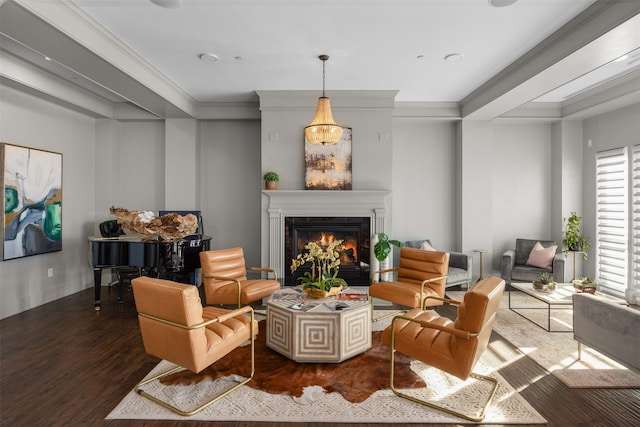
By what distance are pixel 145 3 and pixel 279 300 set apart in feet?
10.1

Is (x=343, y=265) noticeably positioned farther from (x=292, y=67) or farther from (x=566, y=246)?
(x=566, y=246)

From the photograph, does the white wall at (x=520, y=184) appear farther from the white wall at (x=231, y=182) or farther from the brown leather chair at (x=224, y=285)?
the brown leather chair at (x=224, y=285)

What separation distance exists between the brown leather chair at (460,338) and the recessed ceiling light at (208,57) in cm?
374

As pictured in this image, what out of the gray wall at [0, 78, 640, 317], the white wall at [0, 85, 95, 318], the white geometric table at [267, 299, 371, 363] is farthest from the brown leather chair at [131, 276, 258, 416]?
the gray wall at [0, 78, 640, 317]

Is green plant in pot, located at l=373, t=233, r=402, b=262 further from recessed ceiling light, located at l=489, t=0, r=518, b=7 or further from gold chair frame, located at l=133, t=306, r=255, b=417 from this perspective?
recessed ceiling light, located at l=489, t=0, r=518, b=7

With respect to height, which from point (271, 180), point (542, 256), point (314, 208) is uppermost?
point (271, 180)

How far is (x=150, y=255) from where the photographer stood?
4.51 metres

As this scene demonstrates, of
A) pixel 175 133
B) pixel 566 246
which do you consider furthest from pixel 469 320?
pixel 175 133

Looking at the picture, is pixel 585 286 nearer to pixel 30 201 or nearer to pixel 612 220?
pixel 612 220

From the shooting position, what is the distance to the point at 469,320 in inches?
99.3

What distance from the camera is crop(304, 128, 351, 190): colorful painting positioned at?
585 centimetres

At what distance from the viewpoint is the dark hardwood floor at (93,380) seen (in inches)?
99.7

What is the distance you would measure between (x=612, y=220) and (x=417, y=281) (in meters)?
3.83

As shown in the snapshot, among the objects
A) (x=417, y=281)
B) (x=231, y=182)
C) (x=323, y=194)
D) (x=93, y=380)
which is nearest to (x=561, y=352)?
(x=417, y=281)
